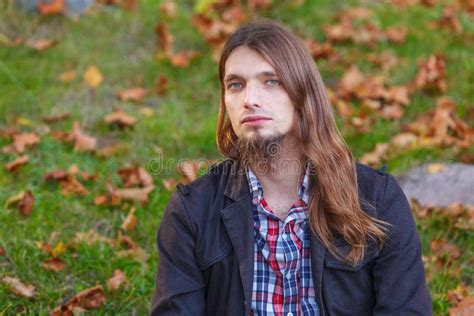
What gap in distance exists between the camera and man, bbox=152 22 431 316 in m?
2.69

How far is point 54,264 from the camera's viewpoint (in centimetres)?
349

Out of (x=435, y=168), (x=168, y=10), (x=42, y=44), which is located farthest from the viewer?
(x=168, y=10)

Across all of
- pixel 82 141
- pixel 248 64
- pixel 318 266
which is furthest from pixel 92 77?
Result: pixel 318 266

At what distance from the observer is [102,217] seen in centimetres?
397

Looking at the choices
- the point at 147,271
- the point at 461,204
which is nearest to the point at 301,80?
the point at 147,271

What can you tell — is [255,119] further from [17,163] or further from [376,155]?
[17,163]

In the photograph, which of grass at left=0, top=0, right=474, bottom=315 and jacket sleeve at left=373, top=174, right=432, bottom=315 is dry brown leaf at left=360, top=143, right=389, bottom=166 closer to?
grass at left=0, top=0, right=474, bottom=315

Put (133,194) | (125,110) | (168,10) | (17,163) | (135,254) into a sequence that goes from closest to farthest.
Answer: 1. (135,254)
2. (133,194)
3. (17,163)
4. (125,110)
5. (168,10)

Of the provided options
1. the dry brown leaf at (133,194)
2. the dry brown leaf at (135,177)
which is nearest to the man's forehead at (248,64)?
the dry brown leaf at (133,194)

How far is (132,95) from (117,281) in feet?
6.47

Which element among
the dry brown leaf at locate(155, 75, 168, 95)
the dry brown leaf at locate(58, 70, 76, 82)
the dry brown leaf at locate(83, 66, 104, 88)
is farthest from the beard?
the dry brown leaf at locate(58, 70, 76, 82)

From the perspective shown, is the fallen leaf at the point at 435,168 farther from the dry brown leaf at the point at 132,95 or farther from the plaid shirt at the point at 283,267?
the dry brown leaf at the point at 132,95

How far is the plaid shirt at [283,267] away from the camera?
273 centimetres

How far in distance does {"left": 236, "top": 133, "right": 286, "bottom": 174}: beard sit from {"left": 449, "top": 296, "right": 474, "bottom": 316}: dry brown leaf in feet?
3.57
